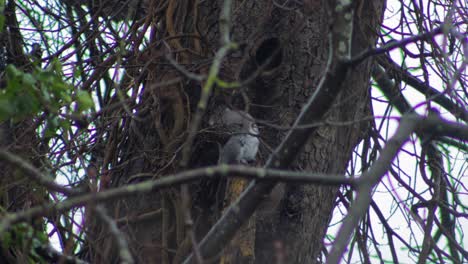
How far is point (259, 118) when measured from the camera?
10.9 feet

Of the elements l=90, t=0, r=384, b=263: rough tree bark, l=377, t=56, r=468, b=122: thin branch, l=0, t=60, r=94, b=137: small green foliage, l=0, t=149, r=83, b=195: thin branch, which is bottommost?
l=0, t=149, r=83, b=195: thin branch

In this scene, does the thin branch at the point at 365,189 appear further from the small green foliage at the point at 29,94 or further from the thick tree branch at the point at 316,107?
the small green foliage at the point at 29,94

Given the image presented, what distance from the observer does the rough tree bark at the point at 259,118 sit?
10.6 feet

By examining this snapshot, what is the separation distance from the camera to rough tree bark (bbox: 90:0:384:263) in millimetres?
3227

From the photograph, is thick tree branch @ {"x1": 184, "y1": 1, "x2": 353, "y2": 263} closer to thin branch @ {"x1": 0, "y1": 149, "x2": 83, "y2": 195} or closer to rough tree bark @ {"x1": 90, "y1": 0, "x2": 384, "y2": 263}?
thin branch @ {"x1": 0, "y1": 149, "x2": 83, "y2": 195}

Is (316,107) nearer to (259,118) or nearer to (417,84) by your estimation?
(259,118)

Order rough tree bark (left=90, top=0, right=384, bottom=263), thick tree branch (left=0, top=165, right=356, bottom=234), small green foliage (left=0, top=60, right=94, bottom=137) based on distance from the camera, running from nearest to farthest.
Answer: thick tree branch (left=0, top=165, right=356, bottom=234), small green foliage (left=0, top=60, right=94, bottom=137), rough tree bark (left=90, top=0, right=384, bottom=263)

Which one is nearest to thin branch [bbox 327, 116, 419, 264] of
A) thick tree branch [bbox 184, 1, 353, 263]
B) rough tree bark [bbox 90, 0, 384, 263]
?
thick tree branch [bbox 184, 1, 353, 263]

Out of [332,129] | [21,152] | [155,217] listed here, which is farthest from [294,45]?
[21,152]

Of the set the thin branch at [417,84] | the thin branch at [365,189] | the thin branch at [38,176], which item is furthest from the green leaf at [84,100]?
the thin branch at [417,84]

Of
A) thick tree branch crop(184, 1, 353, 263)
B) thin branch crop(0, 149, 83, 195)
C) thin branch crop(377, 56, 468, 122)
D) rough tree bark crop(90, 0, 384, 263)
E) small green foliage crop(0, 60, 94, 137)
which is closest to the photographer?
thin branch crop(0, 149, 83, 195)

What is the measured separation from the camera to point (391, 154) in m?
1.89

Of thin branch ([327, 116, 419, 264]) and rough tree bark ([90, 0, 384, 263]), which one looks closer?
thin branch ([327, 116, 419, 264])

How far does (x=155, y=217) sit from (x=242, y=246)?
508 millimetres
